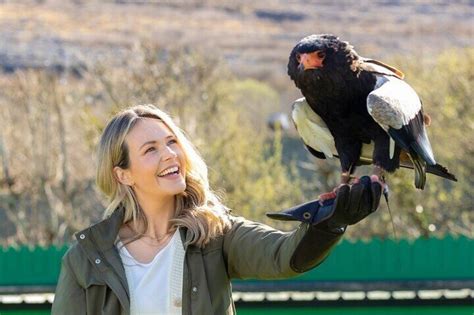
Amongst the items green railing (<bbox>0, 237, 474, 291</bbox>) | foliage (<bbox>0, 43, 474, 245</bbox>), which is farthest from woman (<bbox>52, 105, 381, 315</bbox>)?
foliage (<bbox>0, 43, 474, 245</bbox>)

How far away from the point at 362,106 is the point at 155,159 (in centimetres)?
72

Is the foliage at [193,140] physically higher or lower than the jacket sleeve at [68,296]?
lower

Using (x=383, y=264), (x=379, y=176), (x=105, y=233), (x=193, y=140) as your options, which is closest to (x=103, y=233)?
(x=105, y=233)

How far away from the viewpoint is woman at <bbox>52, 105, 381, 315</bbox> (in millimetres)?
3787

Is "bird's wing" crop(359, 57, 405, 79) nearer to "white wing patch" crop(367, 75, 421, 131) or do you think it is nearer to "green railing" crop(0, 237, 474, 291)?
"white wing patch" crop(367, 75, 421, 131)

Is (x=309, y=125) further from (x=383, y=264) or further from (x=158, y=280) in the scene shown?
(x=383, y=264)

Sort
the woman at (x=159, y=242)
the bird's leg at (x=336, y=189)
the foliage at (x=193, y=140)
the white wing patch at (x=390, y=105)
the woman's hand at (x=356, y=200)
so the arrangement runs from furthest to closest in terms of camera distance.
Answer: the foliage at (x=193, y=140), the woman at (x=159, y=242), the white wing patch at (x=390, y=105), the bird's leg at (x=336, y=189), the woman's hand at (x=356, y=200)

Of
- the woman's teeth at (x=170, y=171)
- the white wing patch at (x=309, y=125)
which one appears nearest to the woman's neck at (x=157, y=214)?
the woman's teeth at (x=170, y=171)

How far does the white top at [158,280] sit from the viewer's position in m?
3.78

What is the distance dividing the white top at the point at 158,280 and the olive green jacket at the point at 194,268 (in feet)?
0.09

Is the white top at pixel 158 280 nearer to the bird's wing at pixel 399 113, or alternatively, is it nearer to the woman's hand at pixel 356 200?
the woman's hand at pixel 356 200

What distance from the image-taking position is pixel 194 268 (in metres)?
3.82

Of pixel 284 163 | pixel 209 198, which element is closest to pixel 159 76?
pixel 284 163

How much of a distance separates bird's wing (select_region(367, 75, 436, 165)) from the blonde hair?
0.62 metres
